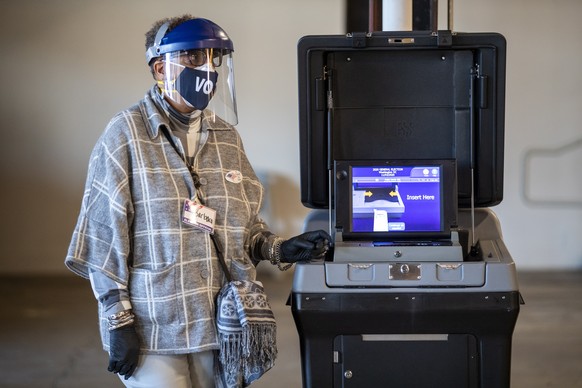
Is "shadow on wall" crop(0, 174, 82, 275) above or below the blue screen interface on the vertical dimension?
below

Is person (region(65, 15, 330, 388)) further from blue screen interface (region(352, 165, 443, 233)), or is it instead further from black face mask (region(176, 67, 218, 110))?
blue screen interface (region(352, 165, 443, 233))

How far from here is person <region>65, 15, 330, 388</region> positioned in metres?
2.00

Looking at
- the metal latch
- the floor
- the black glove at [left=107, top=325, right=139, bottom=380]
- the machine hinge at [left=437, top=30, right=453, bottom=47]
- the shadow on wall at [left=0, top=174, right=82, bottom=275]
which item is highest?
the machine hinge at [left=437, top=30, right=453, bottom=47]

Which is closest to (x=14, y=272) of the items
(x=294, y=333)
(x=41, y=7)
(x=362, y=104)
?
(x=41, y=7)

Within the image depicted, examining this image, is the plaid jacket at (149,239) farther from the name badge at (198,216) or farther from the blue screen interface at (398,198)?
the blue screen interface at (398,198)

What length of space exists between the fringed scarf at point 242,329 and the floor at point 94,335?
78.4 inches

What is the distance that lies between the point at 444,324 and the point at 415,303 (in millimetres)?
93

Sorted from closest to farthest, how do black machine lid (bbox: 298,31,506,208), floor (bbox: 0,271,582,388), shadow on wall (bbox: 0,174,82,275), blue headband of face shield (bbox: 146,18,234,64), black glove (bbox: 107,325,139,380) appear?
black glove (bbox: 107,325,139,380)
blue headband of face shield (bbox: 146,18,234,64)
black machine lid (bbox: 298,31,506,208)
floor (bbox: 0,271,582,388)
shadow on wall (bbox: 0,174,82,275)

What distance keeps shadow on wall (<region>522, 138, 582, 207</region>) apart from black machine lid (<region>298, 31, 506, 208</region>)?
452 centimetres

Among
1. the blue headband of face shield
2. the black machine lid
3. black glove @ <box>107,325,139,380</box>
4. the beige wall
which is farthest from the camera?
the beige wall

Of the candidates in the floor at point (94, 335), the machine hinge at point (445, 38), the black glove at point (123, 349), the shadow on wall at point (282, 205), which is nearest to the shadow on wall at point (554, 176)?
the floor at point (94, 335)

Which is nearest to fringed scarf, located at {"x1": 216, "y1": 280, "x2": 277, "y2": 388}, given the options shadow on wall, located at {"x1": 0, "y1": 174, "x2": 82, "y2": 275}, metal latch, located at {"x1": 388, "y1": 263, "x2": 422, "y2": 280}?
metal latch, located at {"x1": 388, "y1": 263, "x2": 422, "y2": 280}

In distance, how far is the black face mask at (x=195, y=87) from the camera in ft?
6.87

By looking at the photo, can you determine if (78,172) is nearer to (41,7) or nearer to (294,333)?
(41,7)
